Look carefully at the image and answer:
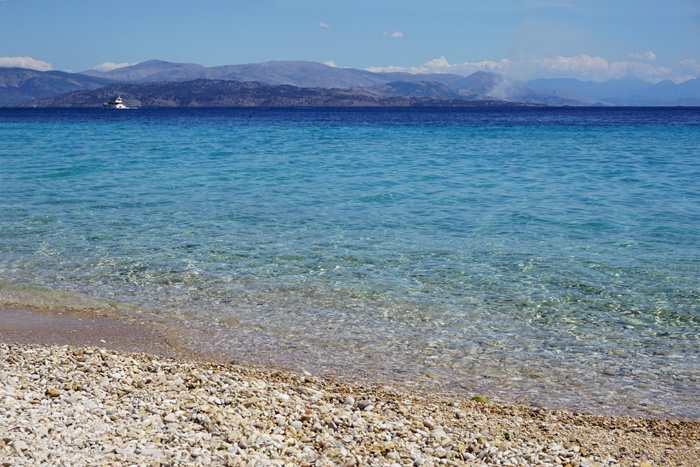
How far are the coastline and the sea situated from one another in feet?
1.97

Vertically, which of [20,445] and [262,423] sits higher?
[20,445]

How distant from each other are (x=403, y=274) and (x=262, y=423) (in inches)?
233

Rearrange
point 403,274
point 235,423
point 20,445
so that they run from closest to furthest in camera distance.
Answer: point 20,445
point 235,423
point 403,274

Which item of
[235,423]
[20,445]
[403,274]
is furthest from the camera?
[403,274]

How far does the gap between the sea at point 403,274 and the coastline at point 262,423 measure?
1.97 ft

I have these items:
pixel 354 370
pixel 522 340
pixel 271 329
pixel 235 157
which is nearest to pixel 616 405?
pixel 522 340

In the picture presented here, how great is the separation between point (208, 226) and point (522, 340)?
8941mm

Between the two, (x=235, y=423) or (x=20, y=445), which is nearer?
(x=20, y=445)

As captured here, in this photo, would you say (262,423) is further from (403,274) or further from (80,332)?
(403,274)

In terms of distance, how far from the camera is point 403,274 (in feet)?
35.1

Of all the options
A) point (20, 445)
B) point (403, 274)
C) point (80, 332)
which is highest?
point (20, 445)

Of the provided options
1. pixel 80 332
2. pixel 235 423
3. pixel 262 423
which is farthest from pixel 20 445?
pixel 80 332

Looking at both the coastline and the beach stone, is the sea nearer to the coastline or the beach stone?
the coastline

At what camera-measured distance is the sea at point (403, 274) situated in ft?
23.6
